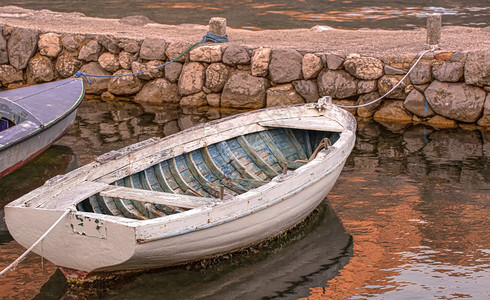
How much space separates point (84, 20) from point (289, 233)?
9.43 meters

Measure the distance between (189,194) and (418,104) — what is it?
5.42 m

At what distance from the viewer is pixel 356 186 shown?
9.10 m

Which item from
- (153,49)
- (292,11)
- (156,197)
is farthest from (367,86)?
(292,11)

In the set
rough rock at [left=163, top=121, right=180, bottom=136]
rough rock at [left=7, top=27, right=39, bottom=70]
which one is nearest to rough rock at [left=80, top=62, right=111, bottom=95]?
rough rock at [left=7, top=27, right=39, bottom=70]

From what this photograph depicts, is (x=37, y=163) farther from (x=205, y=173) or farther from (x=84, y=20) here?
(x=84, y=20)

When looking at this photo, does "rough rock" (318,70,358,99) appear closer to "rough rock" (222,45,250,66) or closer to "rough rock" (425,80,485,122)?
"rough rock" (425,80,485,122)

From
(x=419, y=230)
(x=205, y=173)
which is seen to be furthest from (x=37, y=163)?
(x=419, y=230)

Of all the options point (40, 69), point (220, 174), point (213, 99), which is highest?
point (40, 69)

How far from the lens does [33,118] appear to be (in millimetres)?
9430

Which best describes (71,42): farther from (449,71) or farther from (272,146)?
(449,71)

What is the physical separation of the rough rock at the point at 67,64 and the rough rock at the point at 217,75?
8.74 ft

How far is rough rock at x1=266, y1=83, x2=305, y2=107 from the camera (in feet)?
39.9

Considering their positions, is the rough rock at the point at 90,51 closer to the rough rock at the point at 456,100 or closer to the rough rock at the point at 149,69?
the rough rock at the point at 149,69

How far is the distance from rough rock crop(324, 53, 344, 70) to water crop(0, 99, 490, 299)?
139 centimetres
